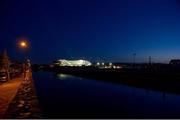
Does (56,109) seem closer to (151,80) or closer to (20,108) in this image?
(20,108)

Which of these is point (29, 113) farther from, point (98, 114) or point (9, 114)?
point (98, 114)

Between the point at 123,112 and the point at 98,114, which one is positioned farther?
the point at 123,112

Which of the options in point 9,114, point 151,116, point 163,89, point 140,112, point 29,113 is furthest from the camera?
point 163,89

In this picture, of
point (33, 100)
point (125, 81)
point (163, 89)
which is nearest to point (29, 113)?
point (33, 100)

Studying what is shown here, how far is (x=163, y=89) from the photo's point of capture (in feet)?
185

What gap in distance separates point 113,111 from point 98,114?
9.50 ft

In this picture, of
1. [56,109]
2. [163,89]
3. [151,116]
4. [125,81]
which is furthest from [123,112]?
[125,81]

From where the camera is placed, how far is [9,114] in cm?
1331

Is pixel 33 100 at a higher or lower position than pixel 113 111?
higher

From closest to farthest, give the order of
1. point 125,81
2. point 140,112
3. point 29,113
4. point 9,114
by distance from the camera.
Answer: point 9,114 → point 29,113 → point 140,112 → point 125,81

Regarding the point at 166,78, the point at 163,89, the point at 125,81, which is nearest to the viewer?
the point at 163,89

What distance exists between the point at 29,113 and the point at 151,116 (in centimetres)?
1706

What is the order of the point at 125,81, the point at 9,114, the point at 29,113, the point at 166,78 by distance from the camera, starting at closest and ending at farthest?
the point at 9,114, the point at 29,113, the point at 166,78, the point at 125,81

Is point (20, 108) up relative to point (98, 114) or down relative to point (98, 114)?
up
